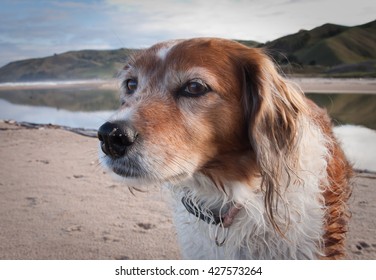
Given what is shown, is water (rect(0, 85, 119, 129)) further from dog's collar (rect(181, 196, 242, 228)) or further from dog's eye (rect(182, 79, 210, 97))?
dog's eye (rect(182, 79, 210, 97))

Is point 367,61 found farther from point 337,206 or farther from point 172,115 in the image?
point 172,115

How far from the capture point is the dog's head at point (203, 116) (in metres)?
1.06

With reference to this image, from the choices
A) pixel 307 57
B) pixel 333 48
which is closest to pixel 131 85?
pixel 307 57

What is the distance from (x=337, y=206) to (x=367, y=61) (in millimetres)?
998

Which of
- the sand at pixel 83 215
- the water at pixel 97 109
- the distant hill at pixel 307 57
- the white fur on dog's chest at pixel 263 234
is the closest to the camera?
the white fur on dog's chest at pixel 263 234

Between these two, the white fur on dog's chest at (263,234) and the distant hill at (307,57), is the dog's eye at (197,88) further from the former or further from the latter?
the distant hill at (307,57)

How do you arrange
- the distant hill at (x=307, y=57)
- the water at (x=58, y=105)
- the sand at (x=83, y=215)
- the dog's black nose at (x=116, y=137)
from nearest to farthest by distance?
1. the dog's black nose at (x=116, y=137)
2. the sand at (x=83, y=215)
3. the distant hill at (x=307, y=57)
4. the water at (x=58, y=105)

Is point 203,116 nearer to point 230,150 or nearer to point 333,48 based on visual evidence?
point 230,150

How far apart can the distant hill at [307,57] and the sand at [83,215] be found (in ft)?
1.63

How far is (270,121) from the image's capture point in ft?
3.94

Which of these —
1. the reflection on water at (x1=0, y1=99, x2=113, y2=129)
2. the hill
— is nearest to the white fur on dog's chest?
the hill

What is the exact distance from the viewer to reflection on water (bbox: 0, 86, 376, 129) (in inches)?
87.0

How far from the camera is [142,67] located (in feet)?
4.17

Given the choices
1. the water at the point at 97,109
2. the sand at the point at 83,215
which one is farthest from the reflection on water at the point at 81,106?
the sand at the point at 83,215
